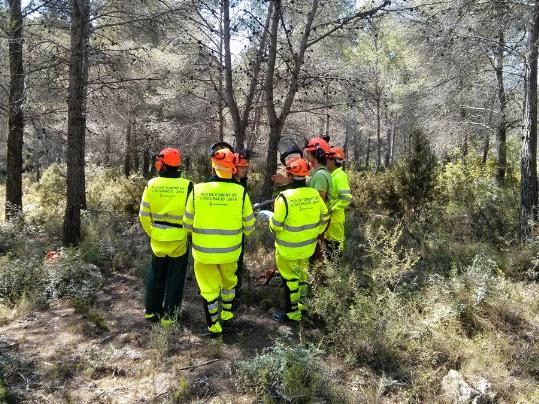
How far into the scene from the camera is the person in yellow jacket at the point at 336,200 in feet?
17.6

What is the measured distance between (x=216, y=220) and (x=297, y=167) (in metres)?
1.10

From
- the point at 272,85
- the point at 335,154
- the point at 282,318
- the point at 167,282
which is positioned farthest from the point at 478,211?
the point at 167,282

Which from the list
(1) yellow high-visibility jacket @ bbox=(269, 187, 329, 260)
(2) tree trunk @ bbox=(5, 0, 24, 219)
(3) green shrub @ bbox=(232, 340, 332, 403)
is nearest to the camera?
(3) green shrub @ bbox=(232, 340, 332, 403)

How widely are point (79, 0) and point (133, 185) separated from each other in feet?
21.3

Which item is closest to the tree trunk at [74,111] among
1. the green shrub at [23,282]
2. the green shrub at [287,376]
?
the green shrub at [23,282]

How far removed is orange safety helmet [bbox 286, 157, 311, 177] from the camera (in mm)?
4555

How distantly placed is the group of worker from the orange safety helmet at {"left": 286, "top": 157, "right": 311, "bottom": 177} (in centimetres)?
1

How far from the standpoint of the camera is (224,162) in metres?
4.19

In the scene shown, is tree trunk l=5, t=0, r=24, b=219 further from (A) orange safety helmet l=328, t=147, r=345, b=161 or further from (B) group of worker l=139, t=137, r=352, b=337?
(A) orange safety helmet l=328, t=147, r=345, b=161

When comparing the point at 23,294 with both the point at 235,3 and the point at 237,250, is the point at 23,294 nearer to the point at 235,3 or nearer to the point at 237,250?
the point at 237,250

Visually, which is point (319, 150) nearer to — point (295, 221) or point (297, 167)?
point (297, 167)

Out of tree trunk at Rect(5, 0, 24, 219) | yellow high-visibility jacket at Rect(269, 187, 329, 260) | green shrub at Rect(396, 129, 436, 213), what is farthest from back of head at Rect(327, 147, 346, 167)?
tree trunk at Rect(5, 0, 24, 219)

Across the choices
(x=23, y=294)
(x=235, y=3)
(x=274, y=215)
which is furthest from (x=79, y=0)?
(x=274, y=215)

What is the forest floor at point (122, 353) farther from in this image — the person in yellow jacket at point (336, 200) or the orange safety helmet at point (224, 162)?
the orange safety helmet at point (224, 162)
